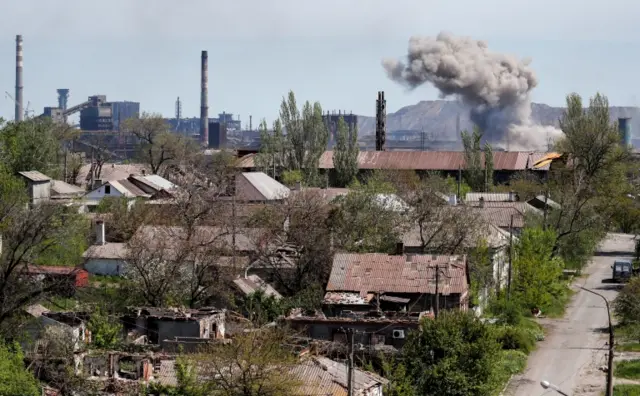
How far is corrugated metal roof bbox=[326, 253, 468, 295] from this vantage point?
3447 centimetres

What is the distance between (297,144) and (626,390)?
1819 inches

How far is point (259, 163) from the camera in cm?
7412

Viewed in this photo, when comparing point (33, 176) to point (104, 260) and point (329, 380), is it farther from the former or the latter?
point (329, 380)

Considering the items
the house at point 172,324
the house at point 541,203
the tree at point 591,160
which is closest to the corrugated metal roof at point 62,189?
the house at point 541,203

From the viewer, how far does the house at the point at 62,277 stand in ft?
115

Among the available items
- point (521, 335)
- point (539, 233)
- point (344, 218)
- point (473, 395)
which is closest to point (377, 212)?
point (344, 218)

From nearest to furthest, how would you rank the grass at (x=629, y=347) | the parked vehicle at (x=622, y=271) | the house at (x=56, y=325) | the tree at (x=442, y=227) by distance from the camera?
the house at (x=56, y=325) → the grass at (x=629, y=347) → the tree at (x=442, y=227) → the parked vehicle at (x=622, y=271)

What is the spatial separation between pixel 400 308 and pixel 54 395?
38.3 feet

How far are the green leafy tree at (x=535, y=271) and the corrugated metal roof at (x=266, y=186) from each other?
1410cm

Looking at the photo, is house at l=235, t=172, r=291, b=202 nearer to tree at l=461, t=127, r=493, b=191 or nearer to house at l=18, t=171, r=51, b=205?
house at l=18, t=171, r=51, b=205

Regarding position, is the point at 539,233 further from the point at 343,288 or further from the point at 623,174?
the point at 623,174

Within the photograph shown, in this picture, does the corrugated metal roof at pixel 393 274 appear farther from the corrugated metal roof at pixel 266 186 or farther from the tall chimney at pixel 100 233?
the corrugated metal roof at pixel 266 186

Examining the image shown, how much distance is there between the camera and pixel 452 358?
86.3 feet

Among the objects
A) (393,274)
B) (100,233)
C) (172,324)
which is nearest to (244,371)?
(172,324)
